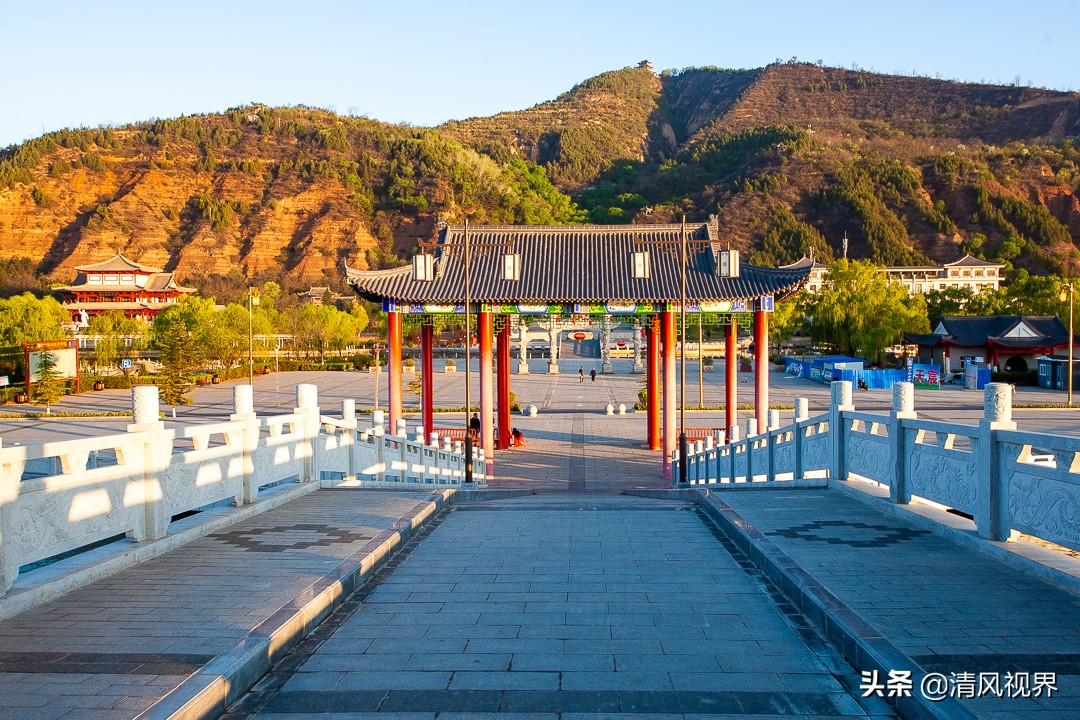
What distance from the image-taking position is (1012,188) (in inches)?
4456

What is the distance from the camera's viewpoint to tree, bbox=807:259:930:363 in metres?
52.3

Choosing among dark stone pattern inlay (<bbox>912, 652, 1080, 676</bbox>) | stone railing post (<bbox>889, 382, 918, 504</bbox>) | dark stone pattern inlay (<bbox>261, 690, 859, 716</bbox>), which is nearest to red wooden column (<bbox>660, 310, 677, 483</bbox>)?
stone railing post (<bbox>889, 382, 918, 504</bbox>)

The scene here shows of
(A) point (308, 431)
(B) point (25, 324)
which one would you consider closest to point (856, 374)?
(A) point (308, 431)

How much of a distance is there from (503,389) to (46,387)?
23.0 m

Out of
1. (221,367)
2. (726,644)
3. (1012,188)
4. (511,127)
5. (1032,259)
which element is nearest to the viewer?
(726,644)

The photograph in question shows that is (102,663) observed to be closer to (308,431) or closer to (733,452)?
(308,431)

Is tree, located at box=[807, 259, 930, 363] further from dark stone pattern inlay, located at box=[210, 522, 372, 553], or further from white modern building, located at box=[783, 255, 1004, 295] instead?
dark stone pattern inlay, located at box=[210, 522, 372, 553]

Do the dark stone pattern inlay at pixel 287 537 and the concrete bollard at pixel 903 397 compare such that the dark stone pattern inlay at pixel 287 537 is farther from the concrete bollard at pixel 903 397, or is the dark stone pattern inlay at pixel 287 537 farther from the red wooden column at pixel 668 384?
the red wooden column at pixel 668 384

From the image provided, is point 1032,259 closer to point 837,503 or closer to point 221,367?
point 221,367

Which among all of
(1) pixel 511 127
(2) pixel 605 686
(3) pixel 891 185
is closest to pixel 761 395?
(2) pixel 605 686

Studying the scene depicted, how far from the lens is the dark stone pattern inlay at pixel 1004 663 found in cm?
399

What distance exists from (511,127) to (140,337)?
134 m

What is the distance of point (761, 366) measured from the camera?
20906 mm

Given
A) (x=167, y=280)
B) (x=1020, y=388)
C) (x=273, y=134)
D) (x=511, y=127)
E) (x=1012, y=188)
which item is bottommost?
(x=1020, y=388)
